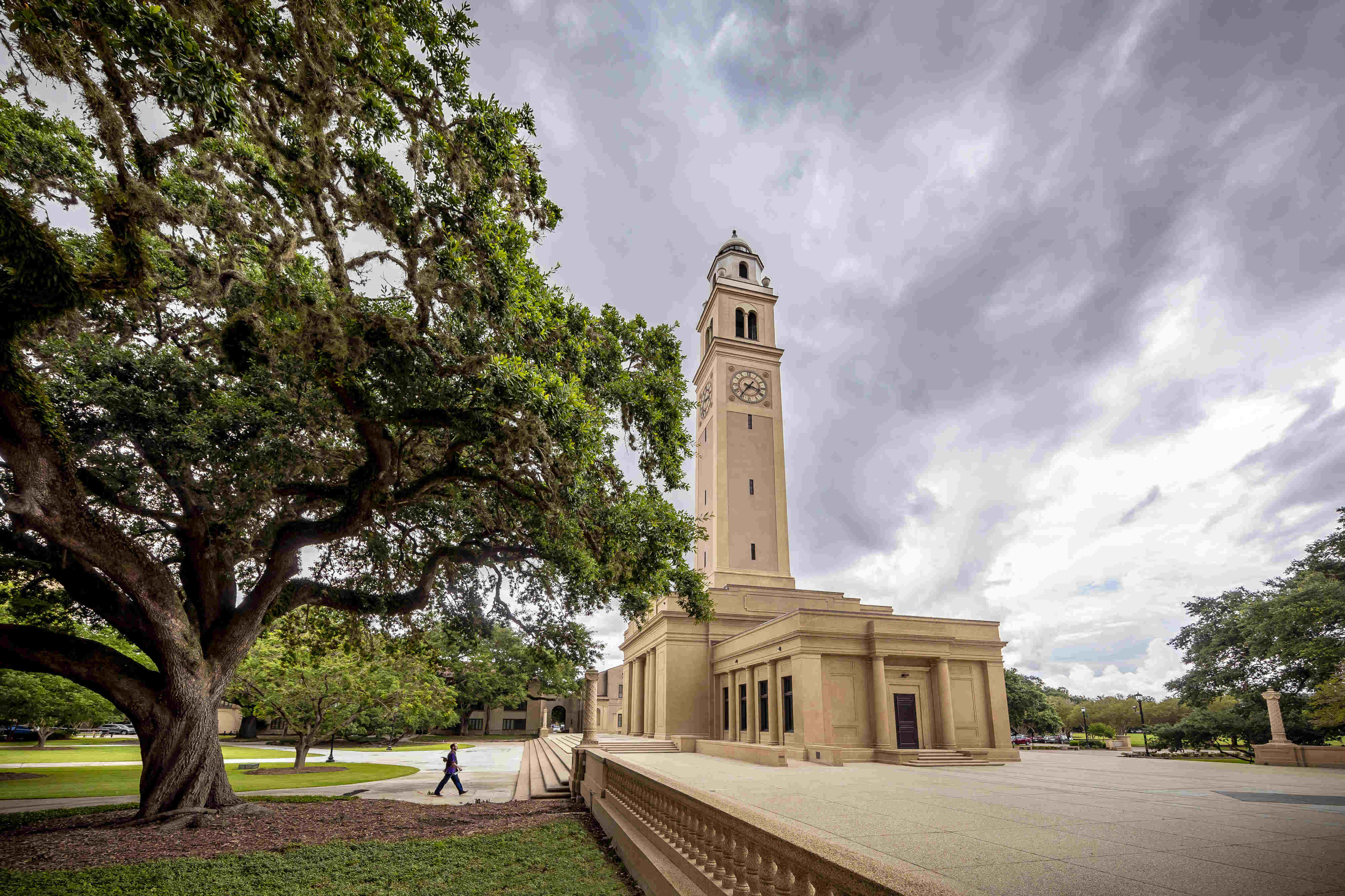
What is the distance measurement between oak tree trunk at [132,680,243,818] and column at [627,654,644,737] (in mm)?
28834

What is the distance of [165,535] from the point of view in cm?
1479

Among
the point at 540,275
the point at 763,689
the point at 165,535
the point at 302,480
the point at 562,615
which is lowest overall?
the point at 763,689

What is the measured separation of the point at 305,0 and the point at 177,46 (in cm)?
215

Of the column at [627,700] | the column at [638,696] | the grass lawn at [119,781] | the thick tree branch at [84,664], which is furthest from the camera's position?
the column at [627,700]

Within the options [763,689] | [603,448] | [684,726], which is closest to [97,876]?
[603,448]

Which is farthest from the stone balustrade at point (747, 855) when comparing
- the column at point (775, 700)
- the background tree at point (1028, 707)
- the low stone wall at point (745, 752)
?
the background tree at point (1028, 707)

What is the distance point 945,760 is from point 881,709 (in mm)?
2737

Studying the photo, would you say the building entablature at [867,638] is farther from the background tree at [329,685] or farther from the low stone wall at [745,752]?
the background tree at [329,685]

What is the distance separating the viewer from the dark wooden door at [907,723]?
25.5 meters

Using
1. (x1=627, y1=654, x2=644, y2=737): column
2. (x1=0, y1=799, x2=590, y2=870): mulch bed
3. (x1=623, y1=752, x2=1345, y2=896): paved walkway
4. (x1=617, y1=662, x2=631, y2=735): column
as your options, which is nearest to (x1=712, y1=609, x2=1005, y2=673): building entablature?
(x1=623, y1=752, x2=1345, y2=896): paved walkway

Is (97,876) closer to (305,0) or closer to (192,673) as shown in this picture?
(192,673)

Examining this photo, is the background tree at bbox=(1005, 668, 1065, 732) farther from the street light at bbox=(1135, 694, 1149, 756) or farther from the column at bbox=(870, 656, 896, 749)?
the column at bbox=(870, 656, 896, 749)

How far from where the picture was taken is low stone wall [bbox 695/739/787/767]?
21062 mm

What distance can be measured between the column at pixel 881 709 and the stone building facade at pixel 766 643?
0.20 ft
